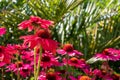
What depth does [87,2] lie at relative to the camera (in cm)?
243

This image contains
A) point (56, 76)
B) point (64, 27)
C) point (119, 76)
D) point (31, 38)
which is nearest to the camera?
point (31, 38)

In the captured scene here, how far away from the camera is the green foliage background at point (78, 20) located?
6.93 ft

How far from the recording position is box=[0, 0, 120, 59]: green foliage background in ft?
6.93

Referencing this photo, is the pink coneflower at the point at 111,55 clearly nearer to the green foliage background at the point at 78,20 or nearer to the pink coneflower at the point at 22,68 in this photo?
the pink coneflower at the point at 22,68

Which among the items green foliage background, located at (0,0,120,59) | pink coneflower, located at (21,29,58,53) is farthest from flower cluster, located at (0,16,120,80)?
green foliage background, located at (0,0,120,59)

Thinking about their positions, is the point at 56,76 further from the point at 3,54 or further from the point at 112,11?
the point at 112,11

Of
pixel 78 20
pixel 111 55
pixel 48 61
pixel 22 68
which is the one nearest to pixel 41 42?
pixel 48 61

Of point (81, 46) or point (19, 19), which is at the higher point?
point (19, 19)

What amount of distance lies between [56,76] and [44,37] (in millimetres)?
269

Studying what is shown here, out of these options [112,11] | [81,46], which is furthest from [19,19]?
[112,11]

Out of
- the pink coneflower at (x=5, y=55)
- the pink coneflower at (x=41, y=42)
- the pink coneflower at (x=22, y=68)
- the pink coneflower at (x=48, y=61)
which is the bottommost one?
the pink coneflower at (x=22, y=68)

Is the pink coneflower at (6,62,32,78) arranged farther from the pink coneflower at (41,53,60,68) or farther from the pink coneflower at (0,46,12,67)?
the pink coneflower at (0,46,12,67)

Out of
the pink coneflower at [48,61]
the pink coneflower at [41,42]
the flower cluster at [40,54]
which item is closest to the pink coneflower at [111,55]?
the flower cluster at [40,54]

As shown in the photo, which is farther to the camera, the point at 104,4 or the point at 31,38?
the point at 104,4
